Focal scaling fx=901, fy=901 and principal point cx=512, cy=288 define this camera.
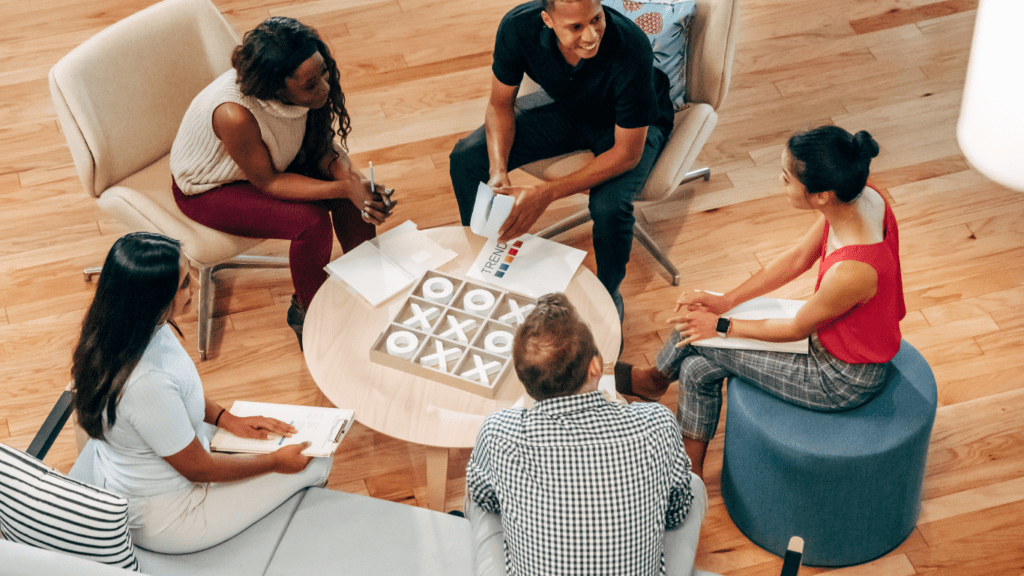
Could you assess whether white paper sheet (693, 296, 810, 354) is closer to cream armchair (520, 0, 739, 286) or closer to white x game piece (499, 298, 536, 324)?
white x game piece (499, 298, 536, 324)

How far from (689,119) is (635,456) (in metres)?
1.67

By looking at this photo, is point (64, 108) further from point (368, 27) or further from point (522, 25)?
point (368, 27)

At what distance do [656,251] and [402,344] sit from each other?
1.23 meters

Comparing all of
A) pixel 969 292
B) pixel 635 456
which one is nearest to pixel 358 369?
pixel 635 456

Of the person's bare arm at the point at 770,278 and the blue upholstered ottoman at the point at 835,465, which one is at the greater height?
the person's bare arm at the point at 770,278

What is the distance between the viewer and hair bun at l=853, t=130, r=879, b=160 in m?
2.06

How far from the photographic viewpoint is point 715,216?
137 inches

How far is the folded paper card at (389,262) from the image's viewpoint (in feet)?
8.54

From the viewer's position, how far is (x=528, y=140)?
10.2 ft

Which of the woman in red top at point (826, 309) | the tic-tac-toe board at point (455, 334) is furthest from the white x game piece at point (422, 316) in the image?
the woman in red top at point (826, 309)

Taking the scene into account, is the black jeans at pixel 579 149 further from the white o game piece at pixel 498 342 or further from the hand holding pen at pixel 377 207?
the white o game piece at pixel 498 342

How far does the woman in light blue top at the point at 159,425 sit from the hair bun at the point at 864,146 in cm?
149

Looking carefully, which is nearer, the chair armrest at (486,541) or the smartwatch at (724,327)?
the chair armrest at (486,541)

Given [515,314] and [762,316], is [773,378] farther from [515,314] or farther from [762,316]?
[515,314]
